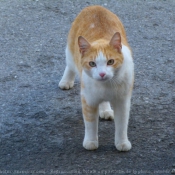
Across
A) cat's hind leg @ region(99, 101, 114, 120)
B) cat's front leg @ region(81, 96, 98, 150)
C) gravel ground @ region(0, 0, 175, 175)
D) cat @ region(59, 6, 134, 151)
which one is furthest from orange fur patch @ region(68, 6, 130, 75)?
gravel ground @ region(0, 0, 175, 175)

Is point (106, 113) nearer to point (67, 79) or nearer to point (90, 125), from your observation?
point (90, 125)

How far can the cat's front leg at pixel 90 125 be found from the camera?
13.2 ft

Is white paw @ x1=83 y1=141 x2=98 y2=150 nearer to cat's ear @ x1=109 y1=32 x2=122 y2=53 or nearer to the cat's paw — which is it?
the cat's paw

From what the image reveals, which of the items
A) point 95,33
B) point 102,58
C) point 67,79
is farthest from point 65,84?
point 102,58

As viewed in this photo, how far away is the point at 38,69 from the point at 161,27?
2.05 metres

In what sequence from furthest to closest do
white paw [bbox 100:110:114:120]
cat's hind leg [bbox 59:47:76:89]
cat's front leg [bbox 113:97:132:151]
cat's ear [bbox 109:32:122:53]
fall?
cat's hind leg [bbox 59:47:76:89] → white paw [bbox 100:110:114:120] → cat's front leg [bbox 113:97:132:151] → cat's ear [bbox 109:32:122:53]

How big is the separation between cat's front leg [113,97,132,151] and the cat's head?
36 cm

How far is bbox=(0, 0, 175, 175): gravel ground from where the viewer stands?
406 cm

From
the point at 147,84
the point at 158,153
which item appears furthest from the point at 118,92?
the point at 147,84

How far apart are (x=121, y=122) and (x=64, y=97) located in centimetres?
121

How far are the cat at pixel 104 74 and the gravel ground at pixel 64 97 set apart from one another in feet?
0.80

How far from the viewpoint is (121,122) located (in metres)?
4.05

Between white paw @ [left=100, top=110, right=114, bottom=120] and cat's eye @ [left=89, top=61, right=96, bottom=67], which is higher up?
cat's eye @ [left=89, top=61, right=96, bottom=67]

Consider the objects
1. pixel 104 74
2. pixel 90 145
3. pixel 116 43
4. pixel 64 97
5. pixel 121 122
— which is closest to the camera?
pixel 104 74
